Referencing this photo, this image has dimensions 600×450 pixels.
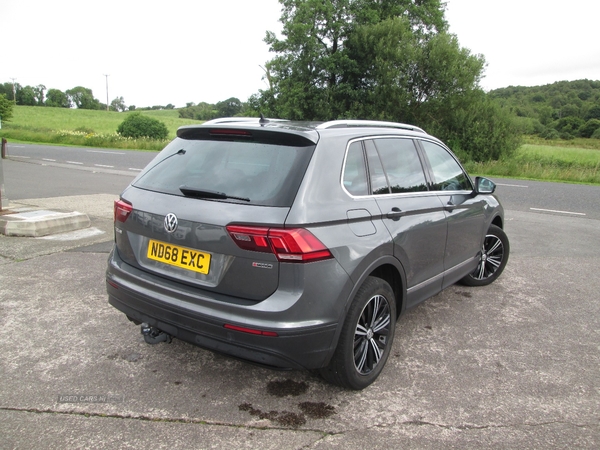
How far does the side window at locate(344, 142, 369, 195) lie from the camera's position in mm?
2963

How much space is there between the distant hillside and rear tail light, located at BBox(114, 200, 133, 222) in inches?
2680

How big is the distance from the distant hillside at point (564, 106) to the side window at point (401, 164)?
66.6 meters

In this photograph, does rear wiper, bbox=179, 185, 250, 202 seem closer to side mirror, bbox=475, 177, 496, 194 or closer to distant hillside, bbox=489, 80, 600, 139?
side mirror, bbox=475, 177, 496, 194

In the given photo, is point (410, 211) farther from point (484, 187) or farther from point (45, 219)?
point (45, 219)

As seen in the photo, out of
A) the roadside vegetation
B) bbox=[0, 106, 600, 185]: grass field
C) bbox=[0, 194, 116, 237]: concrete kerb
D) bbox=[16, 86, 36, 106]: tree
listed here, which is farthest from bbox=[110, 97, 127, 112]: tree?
bbox=[0, 194, 116, 237]: concrete kerb

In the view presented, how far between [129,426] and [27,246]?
13.8 ft

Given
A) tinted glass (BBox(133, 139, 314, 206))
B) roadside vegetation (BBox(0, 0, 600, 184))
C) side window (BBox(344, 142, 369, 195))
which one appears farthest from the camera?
roadside vegetation (BBox(0, 0, 600, 184))

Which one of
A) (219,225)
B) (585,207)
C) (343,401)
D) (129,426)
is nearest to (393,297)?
(343,401)

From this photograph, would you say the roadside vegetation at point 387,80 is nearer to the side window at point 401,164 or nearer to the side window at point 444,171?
the side window at point 444,171

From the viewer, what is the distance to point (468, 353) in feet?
11.8

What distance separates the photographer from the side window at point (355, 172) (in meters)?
2.96

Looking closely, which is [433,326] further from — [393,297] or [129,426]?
[129,426]

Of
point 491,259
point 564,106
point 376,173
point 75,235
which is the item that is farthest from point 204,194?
point 564,106

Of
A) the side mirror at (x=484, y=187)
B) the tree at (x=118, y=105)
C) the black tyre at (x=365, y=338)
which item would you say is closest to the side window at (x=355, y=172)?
the black tyre at (x=365, y=338)
